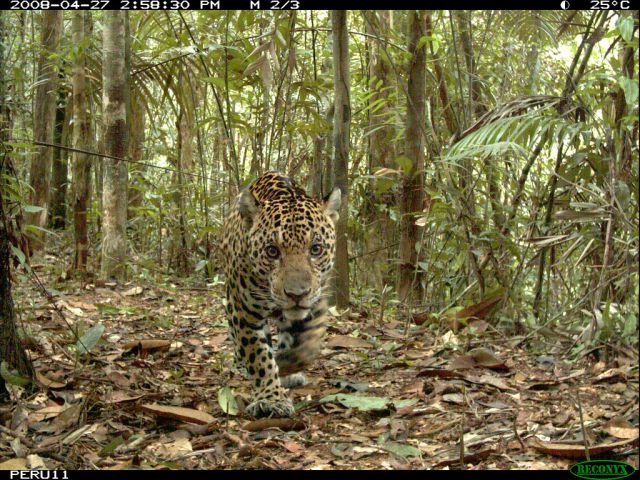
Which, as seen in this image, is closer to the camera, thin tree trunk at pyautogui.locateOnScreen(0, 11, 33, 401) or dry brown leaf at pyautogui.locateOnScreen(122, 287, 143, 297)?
thin tree trunk at pyautogui.locateOnScreen(0, 11, 33, 401)

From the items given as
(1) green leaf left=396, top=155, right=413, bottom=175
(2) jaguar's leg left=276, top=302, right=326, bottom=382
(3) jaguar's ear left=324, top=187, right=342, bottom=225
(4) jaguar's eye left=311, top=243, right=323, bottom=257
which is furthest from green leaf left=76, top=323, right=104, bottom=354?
(1) green leaf left=396, top=155, right=413, bottom=175

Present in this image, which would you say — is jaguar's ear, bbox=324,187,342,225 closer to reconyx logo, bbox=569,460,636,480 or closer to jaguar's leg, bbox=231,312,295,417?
jaguar's leg, bbox=231,312,295,417

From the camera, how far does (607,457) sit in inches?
125

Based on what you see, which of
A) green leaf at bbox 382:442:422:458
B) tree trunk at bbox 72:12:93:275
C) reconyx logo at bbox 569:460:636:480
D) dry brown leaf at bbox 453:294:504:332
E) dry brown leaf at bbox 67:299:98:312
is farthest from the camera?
tree trunk at bbox 72:12:93:275

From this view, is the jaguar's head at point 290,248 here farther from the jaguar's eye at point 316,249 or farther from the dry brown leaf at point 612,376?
the dry brown leaf at point 612,376

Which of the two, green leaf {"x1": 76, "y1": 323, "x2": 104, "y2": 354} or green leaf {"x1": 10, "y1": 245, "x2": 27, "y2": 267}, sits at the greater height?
green leaf {"x1": 10, "y1": 245, "x2": 27, "y2": 267}

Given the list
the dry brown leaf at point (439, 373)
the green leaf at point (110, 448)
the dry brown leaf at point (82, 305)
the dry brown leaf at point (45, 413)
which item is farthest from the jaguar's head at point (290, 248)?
the dry brown leaf at point (82, 305)

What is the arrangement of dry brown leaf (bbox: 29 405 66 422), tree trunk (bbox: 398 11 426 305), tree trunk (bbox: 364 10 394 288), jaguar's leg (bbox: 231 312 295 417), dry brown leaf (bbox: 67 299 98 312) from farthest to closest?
tree trunk (bbox: 364 10 394 288) → dry brown leaf (bbox: 67 299 98 312) → tree trunk (bbox: 398 11 426 305) → jaguar's leg (bbox: 231 312 295 417) → dry brown leaf (bbox: 29 405 66 422)

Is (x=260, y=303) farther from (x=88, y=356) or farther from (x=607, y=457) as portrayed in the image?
(x=607, y=457)

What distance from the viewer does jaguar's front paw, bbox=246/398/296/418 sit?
4.67 meters

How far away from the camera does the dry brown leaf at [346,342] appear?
6145mm

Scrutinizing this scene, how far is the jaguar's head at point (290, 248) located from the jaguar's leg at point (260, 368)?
0.32m

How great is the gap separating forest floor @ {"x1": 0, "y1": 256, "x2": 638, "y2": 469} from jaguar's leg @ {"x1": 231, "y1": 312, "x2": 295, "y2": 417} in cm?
13

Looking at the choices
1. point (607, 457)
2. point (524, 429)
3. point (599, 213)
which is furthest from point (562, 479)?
point (599, 213)
